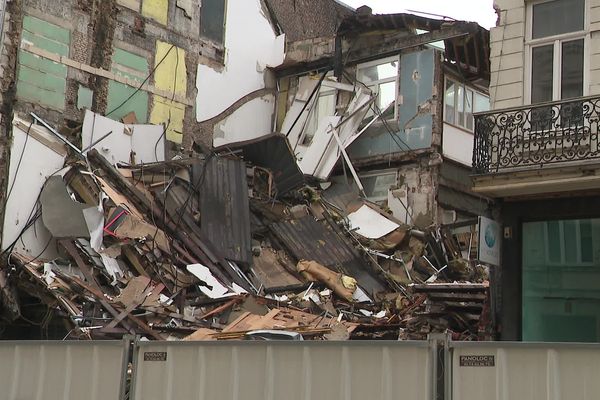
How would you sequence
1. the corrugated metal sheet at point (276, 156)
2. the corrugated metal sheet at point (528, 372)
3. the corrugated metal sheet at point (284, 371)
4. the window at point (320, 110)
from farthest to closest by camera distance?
the window at point (320, 110) → the corrugated metal sheet at point (276, 156) → the corrugated metal sheet at point (284, 371) → the corrugated metal sheet at point (528, 372)

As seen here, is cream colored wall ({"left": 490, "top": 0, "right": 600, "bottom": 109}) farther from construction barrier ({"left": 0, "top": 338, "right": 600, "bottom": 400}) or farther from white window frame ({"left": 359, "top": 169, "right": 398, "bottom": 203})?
white window frame ({"left": 359, "top": 169, "right": 398, "bottom": 203})

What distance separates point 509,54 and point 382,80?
26.3ft

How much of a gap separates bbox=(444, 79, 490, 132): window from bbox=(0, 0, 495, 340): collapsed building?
0.14 ft

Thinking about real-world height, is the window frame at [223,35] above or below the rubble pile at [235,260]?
above

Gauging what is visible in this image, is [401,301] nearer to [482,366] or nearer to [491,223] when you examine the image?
[491,223]

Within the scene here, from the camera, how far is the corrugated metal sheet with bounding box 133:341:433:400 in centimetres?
555

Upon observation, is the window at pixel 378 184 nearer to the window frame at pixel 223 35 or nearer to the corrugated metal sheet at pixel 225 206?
the corrugated metal sheet at pixel 225 206

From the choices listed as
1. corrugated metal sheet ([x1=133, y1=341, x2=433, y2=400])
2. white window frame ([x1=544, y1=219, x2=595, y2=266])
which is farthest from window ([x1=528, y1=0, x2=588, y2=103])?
corrugated metal sheet ([x1=133, y1=341, x2=433, y2=400])

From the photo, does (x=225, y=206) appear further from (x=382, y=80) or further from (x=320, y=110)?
(x=382, y=80)

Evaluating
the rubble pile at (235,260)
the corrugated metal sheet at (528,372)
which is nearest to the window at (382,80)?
the rubble pile at (235,260)

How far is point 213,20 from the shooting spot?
21.4 m

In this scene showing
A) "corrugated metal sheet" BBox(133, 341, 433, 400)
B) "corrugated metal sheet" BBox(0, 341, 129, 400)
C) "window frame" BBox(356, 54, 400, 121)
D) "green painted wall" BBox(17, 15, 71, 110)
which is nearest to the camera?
"corrugated metal sheet" BBox(133, 341, 433, 400)

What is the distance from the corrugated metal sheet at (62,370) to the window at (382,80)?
1367 cm

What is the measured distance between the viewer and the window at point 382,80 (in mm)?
20016
